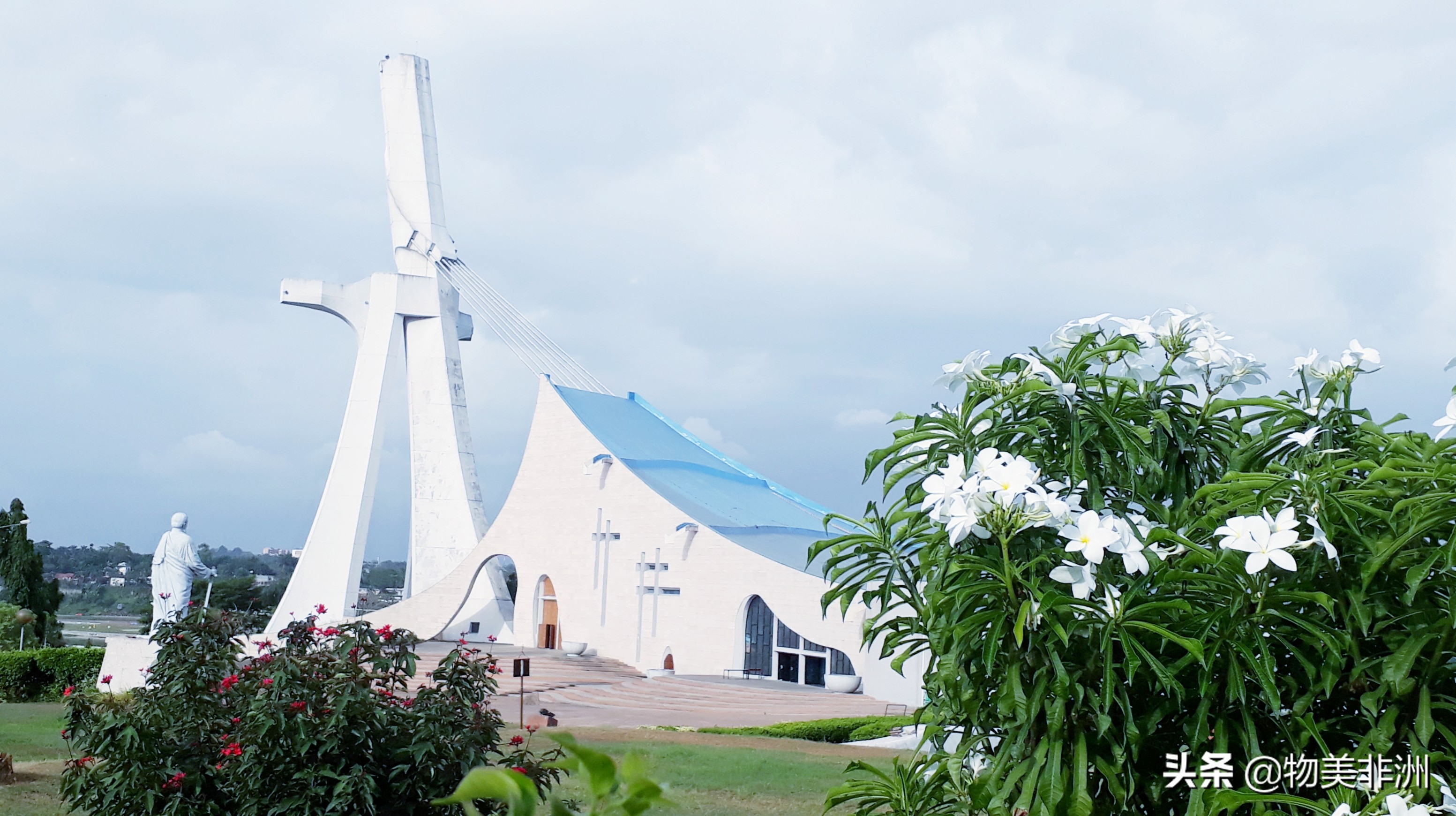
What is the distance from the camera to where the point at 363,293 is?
1030 inches

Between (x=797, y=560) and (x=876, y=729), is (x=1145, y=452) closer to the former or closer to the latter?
(x=876, y=729)

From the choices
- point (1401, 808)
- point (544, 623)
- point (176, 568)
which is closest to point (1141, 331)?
point (1401, 808)

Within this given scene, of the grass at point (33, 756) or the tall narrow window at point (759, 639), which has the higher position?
the tall narrow window at point (759, 639)

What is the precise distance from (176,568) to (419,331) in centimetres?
1191

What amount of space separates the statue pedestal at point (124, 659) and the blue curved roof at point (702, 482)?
8875 mm

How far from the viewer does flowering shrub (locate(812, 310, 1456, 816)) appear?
2.25 m

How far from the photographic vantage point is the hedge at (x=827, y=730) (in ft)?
43.9

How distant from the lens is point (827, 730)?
13.6 meters

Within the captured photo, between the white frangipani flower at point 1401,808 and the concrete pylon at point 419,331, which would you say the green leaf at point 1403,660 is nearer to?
the white frangipani flower at point 1401,808

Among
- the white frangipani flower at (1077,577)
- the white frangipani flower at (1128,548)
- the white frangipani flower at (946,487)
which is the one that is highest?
the white frangipani flower at (946,487)

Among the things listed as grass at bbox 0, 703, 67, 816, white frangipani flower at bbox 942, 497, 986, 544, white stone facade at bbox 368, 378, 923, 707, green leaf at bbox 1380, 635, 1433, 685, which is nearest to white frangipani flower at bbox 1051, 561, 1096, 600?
white frangipani flower at bbox 942, 497, 986, 544

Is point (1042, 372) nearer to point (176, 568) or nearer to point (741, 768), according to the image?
point (741, 768)

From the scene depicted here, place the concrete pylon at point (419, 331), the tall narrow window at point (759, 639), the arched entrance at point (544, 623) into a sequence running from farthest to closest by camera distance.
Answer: the concrete pylon at point (419, 331)
the arched entrance at point (544, 623)
the tall narrow window at point (759, 639)

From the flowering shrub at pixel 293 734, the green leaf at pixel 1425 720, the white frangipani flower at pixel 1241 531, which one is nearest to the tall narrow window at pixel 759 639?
the flowering shrub at pixel 293 734
